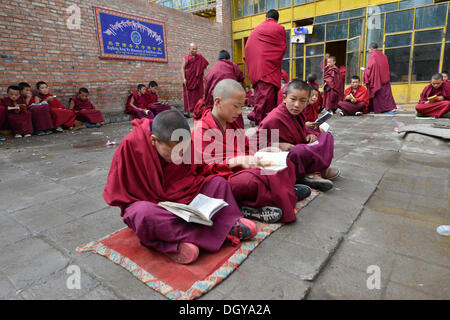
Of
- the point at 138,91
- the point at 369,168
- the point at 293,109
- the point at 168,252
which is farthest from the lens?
the point at 138,91

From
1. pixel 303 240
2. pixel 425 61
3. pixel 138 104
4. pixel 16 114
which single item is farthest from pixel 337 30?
pixel 303 240

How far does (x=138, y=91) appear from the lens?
27.8 feet

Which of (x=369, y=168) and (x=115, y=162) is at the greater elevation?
(x=115, y=162)

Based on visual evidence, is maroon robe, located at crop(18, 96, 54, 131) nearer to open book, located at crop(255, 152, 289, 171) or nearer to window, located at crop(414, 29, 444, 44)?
open book, located at crop(255, 152, 289, 171)

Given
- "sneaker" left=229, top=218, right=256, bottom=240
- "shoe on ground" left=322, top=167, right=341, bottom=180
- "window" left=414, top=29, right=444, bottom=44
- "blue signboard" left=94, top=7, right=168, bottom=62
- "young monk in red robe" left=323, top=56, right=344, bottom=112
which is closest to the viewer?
"sneaker" left=229, top=218, right=256, bottom=240

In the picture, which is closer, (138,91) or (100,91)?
(100,91)

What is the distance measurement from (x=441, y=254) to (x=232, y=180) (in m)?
1.31

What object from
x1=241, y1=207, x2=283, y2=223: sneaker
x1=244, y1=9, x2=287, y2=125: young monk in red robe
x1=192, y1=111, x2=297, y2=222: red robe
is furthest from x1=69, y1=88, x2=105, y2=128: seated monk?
x1=241, y1=207, x2=283, y2=223: sneaker

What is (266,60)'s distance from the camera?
15.7ft

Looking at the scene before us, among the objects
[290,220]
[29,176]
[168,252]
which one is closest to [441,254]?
[290,220]

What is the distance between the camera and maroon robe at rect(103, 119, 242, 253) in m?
1.55

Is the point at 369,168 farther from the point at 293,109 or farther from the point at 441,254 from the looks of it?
the point at 441,254

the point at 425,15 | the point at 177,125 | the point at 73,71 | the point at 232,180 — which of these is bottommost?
the point at 232,180

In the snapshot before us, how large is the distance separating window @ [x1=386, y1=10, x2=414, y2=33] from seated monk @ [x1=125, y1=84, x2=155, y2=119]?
838cm
